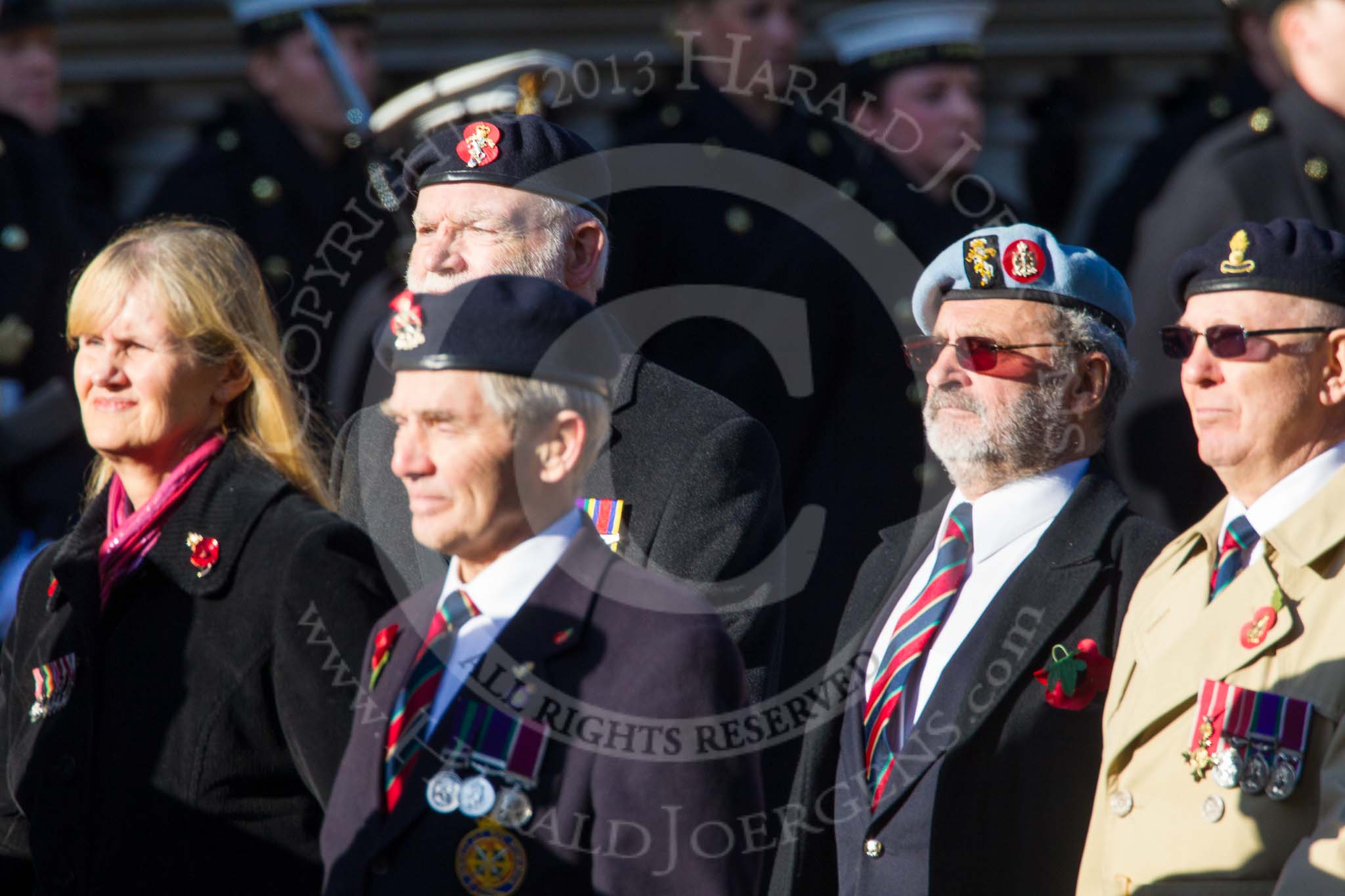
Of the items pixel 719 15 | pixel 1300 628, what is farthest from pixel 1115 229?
pixel 1300 628

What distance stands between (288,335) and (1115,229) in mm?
2792

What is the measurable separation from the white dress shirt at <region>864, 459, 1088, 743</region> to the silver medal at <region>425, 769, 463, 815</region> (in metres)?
0.98

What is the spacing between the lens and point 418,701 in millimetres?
3156

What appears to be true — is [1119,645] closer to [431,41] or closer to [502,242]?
[502,242]

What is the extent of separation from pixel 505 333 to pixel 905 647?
112 centimetres

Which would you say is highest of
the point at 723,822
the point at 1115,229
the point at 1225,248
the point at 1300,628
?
the point at 1115,229

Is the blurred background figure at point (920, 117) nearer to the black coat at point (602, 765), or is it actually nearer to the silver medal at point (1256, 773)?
the silver medal at point (1256, 773)

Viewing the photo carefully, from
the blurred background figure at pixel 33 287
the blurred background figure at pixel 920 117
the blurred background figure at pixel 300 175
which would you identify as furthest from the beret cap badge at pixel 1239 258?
the blurred background figure at pixel 33 287

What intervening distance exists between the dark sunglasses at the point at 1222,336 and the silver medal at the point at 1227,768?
0.71 meters

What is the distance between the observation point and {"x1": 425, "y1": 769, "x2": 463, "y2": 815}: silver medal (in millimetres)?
3084

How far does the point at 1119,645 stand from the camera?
365 centimetres

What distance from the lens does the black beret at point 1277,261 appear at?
11.7ft

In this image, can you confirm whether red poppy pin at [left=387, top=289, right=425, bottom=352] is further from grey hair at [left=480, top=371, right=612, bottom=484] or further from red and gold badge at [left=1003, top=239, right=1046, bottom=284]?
red and gold badge at [left=1003, top=239, right=1046, bottom=284]

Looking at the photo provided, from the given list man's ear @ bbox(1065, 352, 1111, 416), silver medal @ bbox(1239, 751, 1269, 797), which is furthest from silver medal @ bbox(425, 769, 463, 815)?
man's ear @ bbox(1065, 352, 1111, 416)
